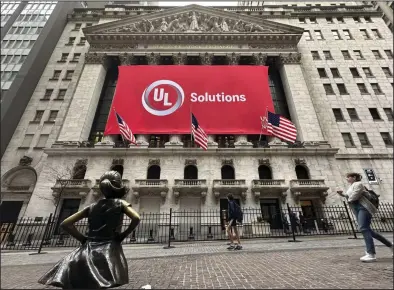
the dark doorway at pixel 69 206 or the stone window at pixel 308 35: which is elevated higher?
the stone window at pixel 308 35

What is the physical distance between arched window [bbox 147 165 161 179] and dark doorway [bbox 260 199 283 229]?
36.4 feet

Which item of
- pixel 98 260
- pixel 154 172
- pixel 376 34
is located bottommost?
pixel 98 260

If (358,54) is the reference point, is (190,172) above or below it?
below

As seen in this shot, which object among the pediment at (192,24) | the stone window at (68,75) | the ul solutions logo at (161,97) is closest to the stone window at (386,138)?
the pediment at (192,24)

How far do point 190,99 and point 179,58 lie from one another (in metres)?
8.91

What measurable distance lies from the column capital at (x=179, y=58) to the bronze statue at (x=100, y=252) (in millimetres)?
29486

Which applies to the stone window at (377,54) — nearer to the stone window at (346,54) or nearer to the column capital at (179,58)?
the stone window at (346,54)

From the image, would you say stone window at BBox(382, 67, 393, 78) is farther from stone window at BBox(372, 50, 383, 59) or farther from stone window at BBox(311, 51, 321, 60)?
stone window at BBox(311, 51, 321, 60)

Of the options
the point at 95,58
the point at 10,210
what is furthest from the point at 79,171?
the point at 95,58

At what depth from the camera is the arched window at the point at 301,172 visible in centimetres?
2222

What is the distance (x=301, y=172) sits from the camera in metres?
22.5

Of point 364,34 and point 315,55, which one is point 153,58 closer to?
point 315,55

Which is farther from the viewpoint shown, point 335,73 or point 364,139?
point 335,73

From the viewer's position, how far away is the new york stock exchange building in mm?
20547
